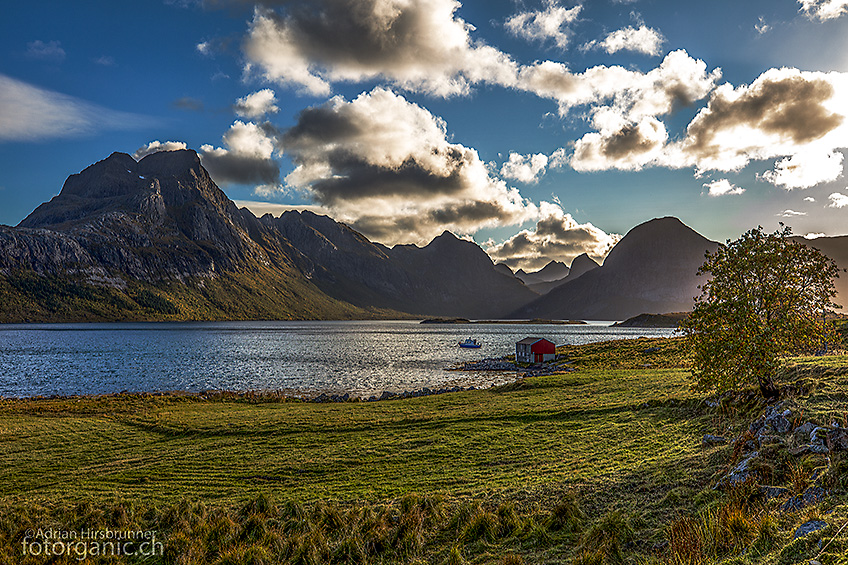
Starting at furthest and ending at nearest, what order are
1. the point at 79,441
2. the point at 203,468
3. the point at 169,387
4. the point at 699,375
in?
the point at 169,387, the point at 79,441, the point at 203,468, the point at 699,375

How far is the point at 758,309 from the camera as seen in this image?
21.6 m

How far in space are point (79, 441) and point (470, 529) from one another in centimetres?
3169

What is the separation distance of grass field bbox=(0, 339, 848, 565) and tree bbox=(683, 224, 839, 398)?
1.99m

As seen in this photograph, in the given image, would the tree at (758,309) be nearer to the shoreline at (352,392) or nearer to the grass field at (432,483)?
the grass field at (432,483)

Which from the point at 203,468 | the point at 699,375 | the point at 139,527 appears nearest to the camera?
the point at 139,527

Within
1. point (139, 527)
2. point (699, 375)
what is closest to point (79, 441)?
point (139, 527)

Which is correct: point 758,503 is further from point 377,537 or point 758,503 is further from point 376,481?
Answer: point 376,481

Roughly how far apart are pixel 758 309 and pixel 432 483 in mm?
18324

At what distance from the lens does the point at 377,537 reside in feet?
44.0

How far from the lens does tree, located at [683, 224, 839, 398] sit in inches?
796

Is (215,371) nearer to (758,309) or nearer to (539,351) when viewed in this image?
(539,351)

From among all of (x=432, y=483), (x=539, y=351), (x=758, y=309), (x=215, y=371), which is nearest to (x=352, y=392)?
(x=215, y=371)

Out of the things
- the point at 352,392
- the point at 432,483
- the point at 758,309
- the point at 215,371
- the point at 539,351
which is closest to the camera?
the point at 432,483

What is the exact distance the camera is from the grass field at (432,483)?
11.7m
